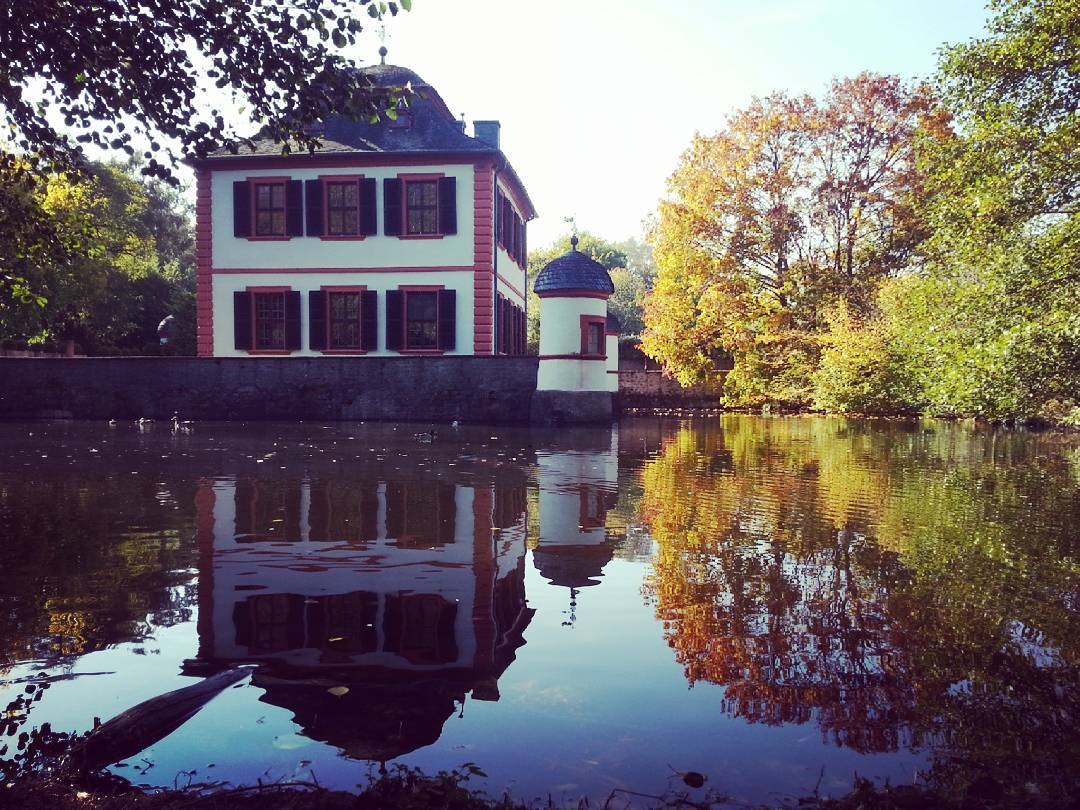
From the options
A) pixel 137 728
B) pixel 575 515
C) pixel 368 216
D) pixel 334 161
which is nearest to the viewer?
pixel 137 728

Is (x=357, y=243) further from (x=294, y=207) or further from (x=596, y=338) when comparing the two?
(x=596, y=338)

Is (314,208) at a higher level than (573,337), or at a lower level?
higher

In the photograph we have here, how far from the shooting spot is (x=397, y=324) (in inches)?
1069

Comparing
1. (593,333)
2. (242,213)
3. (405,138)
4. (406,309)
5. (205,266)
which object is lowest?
(593,333)

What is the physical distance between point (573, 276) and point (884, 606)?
18.8m

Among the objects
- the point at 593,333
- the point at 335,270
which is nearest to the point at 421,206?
the point at 335,270

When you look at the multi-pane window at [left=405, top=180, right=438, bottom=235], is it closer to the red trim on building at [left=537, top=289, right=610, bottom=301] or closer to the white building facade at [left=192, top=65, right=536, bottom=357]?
the white building facade at [left=192, top=65, right=536, bottom=357]

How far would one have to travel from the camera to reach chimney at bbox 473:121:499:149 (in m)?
27.3

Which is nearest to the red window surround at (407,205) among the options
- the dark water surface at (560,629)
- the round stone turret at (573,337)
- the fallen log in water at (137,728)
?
the round stone turret at (573,337)

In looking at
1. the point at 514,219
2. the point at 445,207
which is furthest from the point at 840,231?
the point at 445,207

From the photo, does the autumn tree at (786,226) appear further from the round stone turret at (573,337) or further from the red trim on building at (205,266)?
the red trim on building at (205,266)

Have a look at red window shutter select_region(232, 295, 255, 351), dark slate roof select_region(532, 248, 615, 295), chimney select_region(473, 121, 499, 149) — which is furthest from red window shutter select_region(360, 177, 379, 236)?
dark slate roof select_region(532, 248, 615, 295)

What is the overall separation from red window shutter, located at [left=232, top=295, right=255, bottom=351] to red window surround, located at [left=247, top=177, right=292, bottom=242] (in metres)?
1.83

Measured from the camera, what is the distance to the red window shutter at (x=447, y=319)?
26859 millimetres
